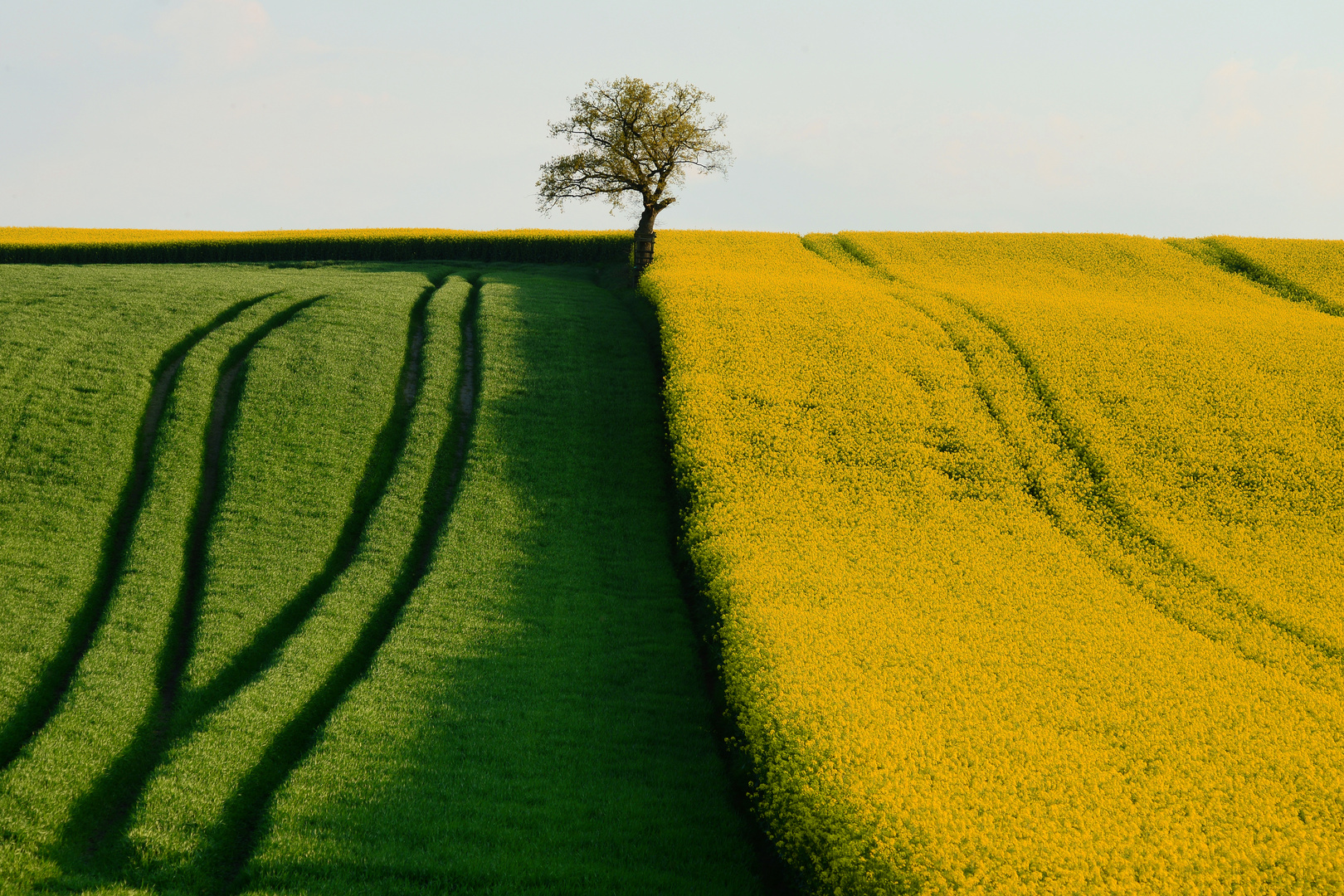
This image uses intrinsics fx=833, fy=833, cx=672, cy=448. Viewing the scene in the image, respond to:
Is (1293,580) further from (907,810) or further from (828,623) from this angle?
(907,810)

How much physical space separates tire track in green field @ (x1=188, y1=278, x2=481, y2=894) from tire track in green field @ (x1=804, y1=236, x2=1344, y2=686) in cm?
1719

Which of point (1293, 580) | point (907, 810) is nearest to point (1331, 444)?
point (1293, 580)

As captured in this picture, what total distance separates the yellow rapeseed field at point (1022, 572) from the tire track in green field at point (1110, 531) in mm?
101

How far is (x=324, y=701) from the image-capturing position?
15898 millimetres

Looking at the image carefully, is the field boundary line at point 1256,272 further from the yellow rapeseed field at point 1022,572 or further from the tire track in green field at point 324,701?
the tire track in green field at point 324,701

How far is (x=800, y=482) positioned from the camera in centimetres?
2319

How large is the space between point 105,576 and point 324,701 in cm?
786

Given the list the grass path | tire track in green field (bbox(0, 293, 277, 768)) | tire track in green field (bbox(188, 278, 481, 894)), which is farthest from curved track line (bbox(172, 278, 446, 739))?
tire track in green field (bbox(0, 293, 277, 768))

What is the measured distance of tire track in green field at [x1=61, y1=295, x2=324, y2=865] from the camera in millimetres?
12469

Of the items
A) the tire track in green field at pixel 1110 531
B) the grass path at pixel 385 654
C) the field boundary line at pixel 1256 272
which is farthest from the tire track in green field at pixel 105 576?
the field boundary line at pixel 1256 272

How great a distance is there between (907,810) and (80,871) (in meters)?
11.4

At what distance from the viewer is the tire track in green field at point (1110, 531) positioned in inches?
744

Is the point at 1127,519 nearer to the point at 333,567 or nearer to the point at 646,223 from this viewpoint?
the point at 333,567

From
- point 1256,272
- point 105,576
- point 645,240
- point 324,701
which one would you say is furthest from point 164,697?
point 1256,272
